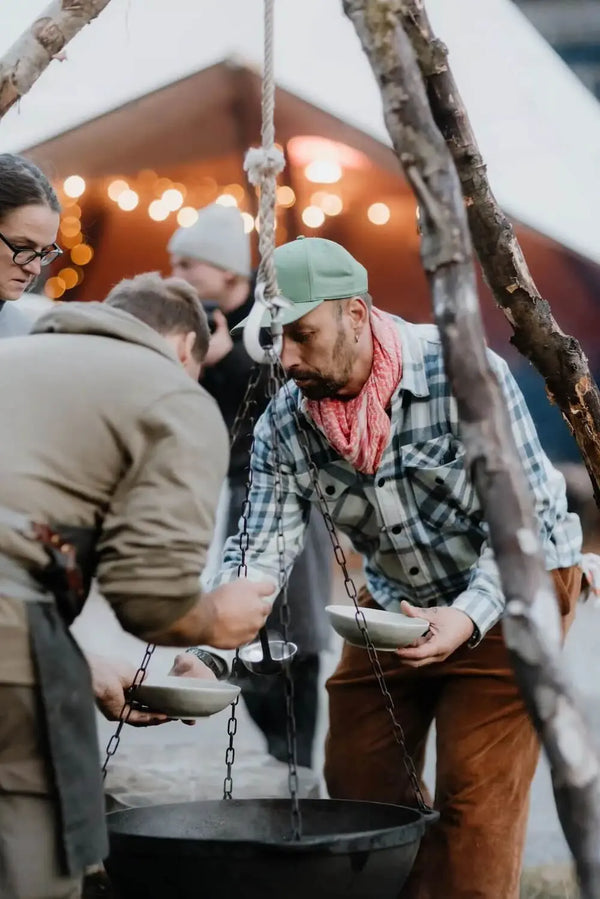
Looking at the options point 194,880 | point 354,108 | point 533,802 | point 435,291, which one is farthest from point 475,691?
point 354,108

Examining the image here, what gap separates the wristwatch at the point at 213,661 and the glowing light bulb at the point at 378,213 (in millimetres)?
2880

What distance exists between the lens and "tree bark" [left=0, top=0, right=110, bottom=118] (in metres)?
2.54

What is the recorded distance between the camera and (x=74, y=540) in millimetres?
1690

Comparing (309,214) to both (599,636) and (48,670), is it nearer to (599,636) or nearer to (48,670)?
(599,636)

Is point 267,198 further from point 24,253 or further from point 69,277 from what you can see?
point 69,277

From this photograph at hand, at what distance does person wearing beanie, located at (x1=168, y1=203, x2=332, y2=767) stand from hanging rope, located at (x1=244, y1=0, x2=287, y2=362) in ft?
4.59

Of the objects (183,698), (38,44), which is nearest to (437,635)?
(183,698)

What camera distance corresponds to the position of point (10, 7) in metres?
4.05

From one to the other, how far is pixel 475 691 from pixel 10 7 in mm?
2940

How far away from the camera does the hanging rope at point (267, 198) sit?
2.12 m

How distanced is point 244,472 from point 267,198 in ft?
5.50

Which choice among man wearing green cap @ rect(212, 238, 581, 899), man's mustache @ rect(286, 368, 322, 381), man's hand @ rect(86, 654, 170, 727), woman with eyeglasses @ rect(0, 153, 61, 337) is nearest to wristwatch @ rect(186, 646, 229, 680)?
man wearing green cap @ rect(212, 238, 581, 899)

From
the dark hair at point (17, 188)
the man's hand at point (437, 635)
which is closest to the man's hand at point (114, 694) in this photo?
the man's hand at point (437, 635)

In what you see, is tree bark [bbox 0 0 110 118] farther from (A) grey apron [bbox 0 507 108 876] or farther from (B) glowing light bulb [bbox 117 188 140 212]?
(B) glowing light bulb [bbox 117 188 140 212]
